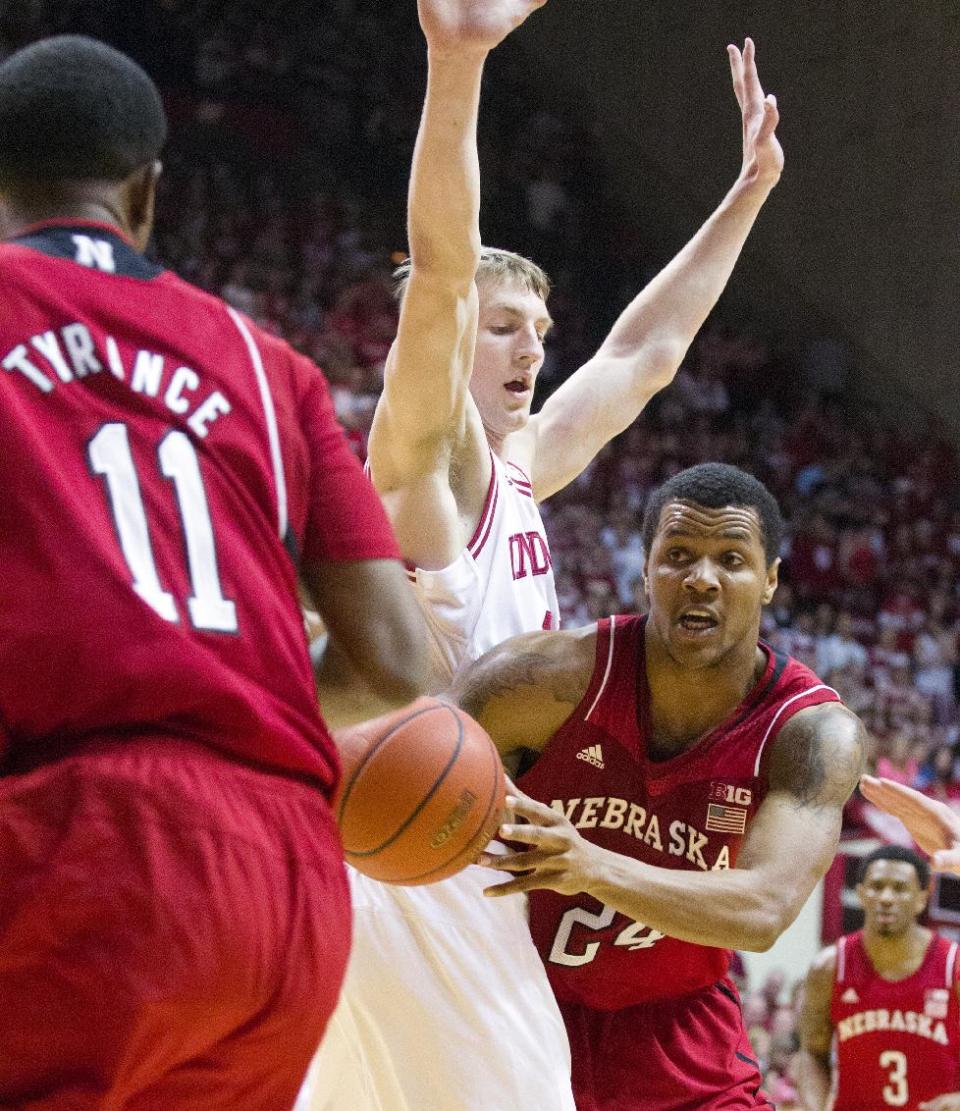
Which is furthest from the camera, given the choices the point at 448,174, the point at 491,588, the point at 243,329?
the point at 491,588

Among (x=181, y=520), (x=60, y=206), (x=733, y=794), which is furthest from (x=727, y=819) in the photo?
(x=60, y=206)

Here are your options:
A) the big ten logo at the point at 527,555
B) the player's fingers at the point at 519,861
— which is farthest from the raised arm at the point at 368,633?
the big ten logo at the point at 527,555

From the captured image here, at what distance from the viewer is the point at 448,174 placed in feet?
11.5

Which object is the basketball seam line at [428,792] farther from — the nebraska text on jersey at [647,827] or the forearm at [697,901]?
the nebraska text on jersey at [647,827]

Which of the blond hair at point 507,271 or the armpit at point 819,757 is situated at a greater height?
the blond hair at point 507,271

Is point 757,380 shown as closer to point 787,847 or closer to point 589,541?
point 589,541

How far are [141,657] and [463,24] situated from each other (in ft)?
5.87

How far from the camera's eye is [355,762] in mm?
2818

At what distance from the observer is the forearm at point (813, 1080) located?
22.7 feet

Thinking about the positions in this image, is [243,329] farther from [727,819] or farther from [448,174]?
[727,819]

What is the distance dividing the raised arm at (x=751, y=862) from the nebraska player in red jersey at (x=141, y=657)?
2.98 feet

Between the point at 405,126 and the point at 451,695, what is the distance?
1269cm

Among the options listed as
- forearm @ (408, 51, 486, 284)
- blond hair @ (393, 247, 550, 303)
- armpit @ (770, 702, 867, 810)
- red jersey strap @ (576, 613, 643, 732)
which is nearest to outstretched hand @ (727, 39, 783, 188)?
blond hair @ (393, 247, 550, 303)

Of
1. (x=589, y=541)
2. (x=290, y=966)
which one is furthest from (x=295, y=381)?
(x=589, y=541)
